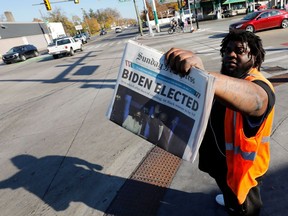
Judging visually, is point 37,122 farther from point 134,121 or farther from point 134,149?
point 134,121

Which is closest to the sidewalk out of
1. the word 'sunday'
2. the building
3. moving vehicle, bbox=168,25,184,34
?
the word 'sunday'

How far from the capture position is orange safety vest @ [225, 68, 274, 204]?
1381 mm

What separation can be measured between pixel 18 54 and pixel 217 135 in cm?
2643

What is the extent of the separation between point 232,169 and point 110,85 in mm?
7451

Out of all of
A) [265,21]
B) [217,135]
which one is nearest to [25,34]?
[265,21]

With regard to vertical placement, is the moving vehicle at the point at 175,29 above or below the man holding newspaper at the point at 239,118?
below

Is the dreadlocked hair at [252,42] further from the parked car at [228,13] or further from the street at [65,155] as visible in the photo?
the parked car at [228,13]

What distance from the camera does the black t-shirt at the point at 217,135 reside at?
1.29m

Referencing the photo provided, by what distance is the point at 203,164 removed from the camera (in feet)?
6.50

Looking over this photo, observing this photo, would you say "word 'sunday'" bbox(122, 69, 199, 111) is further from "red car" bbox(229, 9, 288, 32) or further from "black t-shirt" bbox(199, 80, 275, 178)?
"red car" bbox(229, 9, 288, 32)

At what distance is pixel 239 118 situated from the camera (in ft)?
4.41

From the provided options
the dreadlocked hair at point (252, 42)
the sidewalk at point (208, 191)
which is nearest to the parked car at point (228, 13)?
the sidewalk at point (208, 191)

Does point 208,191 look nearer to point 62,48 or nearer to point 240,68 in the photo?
point 240,68

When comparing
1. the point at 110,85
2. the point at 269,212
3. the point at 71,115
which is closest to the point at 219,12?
the point at 110,85
